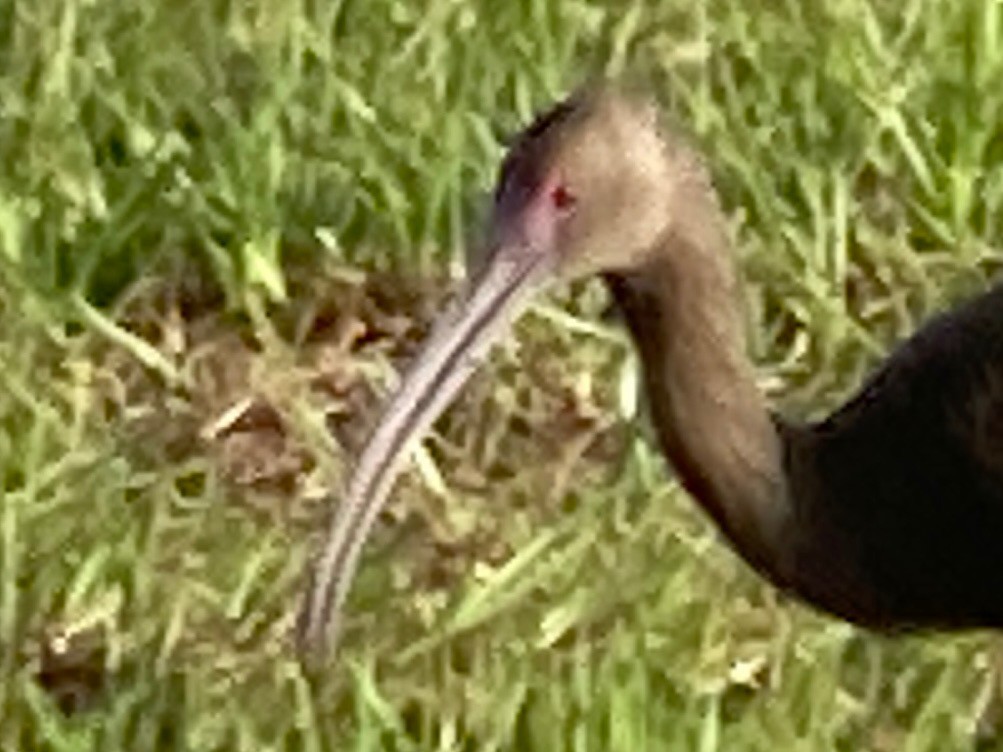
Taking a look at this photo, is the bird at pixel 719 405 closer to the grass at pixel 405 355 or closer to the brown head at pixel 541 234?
the brown head at pixel 541 234

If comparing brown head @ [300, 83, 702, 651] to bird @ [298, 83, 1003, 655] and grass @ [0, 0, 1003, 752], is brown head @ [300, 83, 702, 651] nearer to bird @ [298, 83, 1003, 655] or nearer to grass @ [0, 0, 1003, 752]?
bird @ [298, 83, 1003, 655]

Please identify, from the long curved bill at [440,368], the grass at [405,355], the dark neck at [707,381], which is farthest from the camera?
the grass at [405,355]

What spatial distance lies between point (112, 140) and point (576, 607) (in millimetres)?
1022

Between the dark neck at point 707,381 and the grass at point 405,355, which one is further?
the grass at point 405,355

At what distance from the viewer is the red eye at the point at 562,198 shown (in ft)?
9.50

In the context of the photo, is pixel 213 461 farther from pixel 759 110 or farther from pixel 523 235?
pixel 523 235

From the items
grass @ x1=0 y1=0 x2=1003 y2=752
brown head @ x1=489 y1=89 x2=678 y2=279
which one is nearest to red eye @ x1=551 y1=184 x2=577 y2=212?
brown head @ x1=489 y1=89 x2=678 y2=279

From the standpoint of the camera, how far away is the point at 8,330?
412 centimetres

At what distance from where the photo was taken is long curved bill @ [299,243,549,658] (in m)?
2.86

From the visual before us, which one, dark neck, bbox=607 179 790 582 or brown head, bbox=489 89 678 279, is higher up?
brown head, bbox=489 89 678 279

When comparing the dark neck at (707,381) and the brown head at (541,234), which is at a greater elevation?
the brown head at (541,234)

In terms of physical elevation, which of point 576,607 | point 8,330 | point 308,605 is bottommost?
point 576,607

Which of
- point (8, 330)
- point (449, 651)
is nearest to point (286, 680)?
point (449, 651)

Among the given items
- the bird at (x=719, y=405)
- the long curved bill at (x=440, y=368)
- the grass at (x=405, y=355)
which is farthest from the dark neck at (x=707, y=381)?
the grass at (x=405, y=355)
